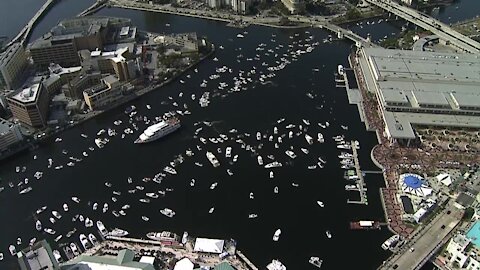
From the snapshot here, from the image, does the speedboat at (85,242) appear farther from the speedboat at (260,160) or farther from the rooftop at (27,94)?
the rooftop at (27,94)

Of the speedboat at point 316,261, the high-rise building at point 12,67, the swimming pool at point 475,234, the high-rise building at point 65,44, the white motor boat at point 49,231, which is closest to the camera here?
the swimming pool at point 475,234

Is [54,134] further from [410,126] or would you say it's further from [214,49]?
[410,126]

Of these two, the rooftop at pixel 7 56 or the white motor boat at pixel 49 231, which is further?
the rooftop at pixel 7 56

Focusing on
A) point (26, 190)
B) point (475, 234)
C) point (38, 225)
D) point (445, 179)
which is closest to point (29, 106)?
point (26, 190)

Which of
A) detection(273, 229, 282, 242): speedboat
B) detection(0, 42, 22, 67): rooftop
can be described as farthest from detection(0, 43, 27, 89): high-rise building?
detection(273, 229, 282, 242): speedboat

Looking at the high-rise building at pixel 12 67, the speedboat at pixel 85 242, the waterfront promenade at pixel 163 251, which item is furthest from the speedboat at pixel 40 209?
the high-rise building at pixel 12 67

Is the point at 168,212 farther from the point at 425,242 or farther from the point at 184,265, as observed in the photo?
Result: the point at 425,242

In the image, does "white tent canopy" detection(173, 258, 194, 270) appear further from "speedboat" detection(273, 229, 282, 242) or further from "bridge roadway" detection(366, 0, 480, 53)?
"bridge roadway" detection(366, 0, 480, 53)
